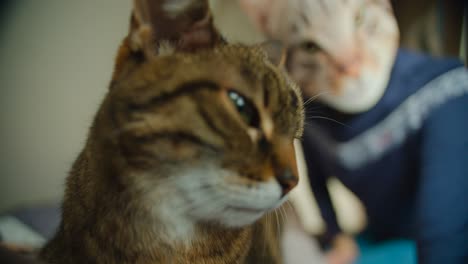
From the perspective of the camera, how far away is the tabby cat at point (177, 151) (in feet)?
1.28

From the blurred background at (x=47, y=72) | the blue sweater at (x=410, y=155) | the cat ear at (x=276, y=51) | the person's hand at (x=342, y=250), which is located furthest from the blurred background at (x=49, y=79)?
the person's hand at (x=342, y=250)

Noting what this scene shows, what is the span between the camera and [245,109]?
1.41ft

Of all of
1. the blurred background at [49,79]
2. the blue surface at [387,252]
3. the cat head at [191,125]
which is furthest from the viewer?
the blue surface at [387,252]

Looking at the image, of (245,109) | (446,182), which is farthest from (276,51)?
(446,182)

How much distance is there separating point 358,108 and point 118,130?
40cm

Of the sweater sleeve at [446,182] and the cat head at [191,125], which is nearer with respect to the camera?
the cat head at [191,125]

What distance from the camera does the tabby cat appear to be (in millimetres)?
390

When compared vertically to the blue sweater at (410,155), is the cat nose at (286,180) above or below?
above

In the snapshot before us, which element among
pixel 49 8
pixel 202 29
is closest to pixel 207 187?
pixel 202 29

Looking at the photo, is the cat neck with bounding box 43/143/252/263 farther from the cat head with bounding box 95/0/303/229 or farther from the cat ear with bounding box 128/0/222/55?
the cat ear with bounding box 128/0/222/55

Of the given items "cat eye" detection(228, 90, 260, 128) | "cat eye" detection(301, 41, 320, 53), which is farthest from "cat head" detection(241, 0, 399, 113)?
"cat eye" detection(228, 90, 260, 128)

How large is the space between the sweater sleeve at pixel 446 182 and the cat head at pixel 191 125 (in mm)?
269

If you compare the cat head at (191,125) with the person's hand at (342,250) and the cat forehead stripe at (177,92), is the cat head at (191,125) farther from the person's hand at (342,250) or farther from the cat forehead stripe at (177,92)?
the person's hand at (342,250)

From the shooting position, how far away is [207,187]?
391 mm
